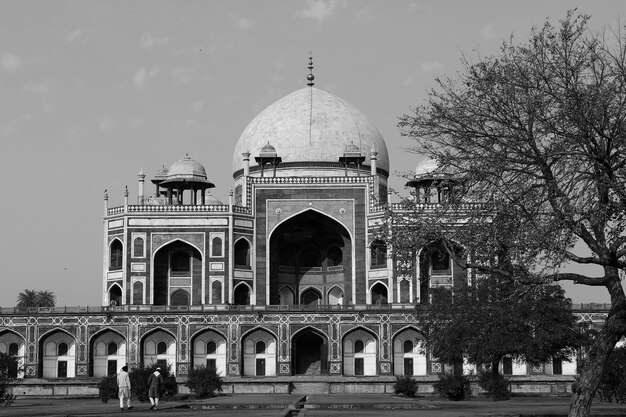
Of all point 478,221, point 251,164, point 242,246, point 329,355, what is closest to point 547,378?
point 329,355

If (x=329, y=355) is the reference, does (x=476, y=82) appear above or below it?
above

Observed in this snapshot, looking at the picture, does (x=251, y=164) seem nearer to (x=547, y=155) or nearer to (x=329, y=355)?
(x=329, y=355)

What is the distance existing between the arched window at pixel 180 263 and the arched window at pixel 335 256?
30.5 feet

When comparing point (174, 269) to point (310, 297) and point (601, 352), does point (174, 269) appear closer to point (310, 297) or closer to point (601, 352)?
point (310, 297)

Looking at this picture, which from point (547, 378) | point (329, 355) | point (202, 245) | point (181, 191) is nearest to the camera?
point (547, 378)

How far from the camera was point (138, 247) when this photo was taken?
61.9 m

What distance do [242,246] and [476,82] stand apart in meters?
42.0

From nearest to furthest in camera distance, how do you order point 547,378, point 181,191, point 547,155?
point 547,155, point 547,378, point 181,191

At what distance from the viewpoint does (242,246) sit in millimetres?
63344

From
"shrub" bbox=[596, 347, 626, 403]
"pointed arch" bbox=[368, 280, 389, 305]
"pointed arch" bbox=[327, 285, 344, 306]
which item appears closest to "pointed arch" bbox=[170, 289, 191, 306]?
"pointed arch" bbox=[327, 285, 344, 306]

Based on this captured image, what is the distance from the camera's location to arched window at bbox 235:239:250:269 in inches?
2473

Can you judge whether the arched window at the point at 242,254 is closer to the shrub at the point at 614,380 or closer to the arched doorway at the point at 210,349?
the arched doorway at the point at 210,349

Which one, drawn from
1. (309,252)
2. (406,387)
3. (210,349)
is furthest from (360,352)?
(406,387)

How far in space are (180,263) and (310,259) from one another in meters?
8.91
